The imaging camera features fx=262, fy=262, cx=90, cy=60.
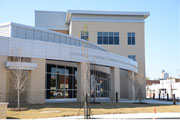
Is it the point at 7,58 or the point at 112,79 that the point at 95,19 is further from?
the point at 7,58

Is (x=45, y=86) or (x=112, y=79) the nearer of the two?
(x=45, y=86)

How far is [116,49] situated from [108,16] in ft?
22.9

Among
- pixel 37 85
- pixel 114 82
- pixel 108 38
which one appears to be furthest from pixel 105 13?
pixel 37 85

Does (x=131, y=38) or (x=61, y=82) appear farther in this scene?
(x=131, y=38)

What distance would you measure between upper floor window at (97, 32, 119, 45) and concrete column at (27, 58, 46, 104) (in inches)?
1071

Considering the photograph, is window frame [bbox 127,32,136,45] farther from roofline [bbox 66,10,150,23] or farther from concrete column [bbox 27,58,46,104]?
concrete column [bbox 27,58,46,104]

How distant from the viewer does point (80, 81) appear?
1155 inches

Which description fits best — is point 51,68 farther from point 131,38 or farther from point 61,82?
point 131,38

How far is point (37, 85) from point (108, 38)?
29.2 m

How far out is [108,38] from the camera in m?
52.7

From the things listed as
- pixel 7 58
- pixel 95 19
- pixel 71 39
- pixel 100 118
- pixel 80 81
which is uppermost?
pixel 95 19

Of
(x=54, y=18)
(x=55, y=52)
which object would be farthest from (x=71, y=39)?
(x=54, y=18)

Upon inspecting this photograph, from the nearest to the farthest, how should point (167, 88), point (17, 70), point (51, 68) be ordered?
point (17, 70)
point (51, 68)
point (167, 88)

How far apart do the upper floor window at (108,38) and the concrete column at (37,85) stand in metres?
27.2
